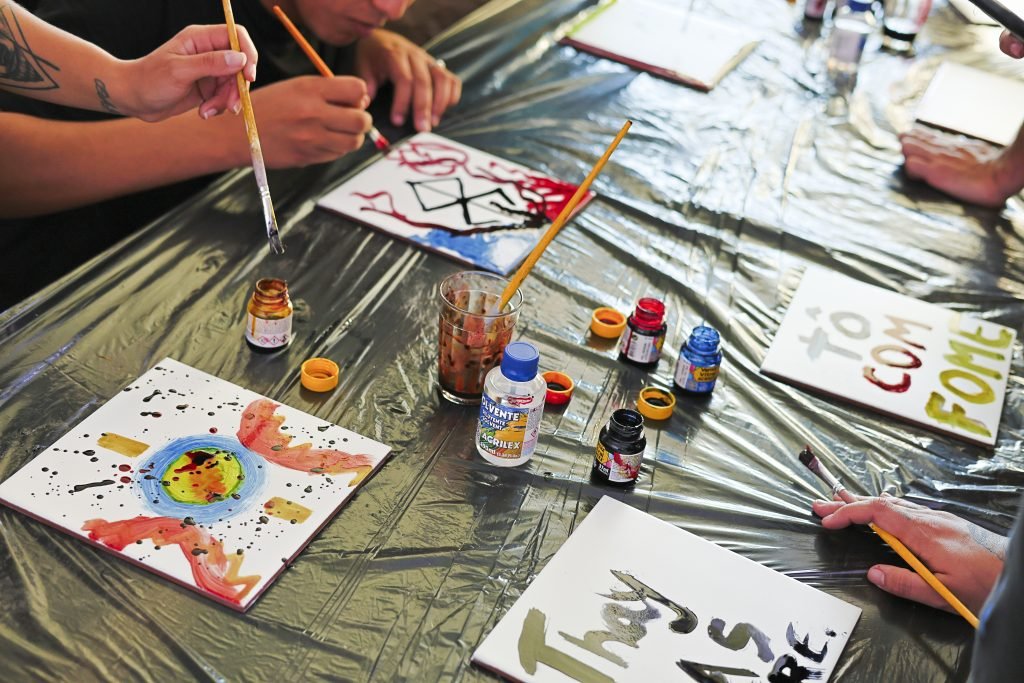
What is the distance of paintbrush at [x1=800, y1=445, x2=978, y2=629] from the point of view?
0.99m

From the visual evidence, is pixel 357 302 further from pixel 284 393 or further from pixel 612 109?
pixel 612 109

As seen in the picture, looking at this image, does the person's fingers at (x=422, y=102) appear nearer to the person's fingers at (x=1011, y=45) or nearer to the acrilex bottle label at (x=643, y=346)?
the acrilex bottle label at (x=643, y=346)

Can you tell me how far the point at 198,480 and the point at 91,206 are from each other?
0.78 meters

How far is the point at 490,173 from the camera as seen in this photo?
1687 mm

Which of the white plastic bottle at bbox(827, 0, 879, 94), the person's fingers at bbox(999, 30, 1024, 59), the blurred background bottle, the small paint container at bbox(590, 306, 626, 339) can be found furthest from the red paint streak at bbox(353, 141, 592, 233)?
the blurred background bottle

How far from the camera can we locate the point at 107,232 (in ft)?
5.34

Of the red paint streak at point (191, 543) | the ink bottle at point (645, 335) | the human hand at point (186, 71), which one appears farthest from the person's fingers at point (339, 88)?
the red paint streak at point (191, 543)

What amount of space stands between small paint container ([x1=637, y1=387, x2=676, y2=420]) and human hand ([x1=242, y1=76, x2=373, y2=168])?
647 millimetres

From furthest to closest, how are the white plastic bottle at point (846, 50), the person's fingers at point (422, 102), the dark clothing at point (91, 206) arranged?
the white plastic bottle at point (846, 50)
the person's fingers at point (422, 102)
the dark clothing at point (91, 206)

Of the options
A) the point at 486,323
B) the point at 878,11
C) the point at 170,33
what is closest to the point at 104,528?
the point at 486,323

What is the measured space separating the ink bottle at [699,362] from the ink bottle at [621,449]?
18cm

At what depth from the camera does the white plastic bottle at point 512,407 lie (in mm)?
1061

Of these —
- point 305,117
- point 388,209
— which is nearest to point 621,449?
point 388,209

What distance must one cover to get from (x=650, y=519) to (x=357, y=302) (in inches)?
20.7
